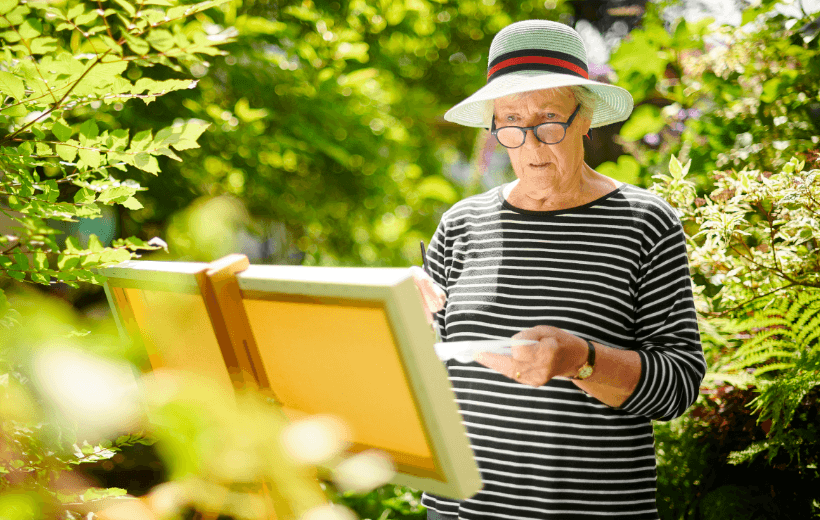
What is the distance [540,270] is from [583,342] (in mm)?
329

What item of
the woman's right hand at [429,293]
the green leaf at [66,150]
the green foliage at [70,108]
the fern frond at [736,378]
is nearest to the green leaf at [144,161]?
the green foliage at [70,108]

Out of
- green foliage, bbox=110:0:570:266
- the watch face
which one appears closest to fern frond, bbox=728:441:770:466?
the watch face

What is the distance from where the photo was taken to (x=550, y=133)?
1.51 m

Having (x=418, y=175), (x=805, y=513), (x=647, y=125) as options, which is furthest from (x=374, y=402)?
(x=418, y=175)

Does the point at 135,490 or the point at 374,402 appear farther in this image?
the point at 135,490

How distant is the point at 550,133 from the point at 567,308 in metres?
0.46

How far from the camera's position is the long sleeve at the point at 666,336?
1.31 m

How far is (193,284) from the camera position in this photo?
3.65 ft

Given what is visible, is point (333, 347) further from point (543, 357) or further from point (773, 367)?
point (773, 367)

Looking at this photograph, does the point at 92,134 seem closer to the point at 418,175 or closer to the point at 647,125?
the point at 647,125

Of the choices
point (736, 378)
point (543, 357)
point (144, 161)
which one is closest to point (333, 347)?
point (543, 357)

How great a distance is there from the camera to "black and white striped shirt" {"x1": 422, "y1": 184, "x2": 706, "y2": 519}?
1397mm

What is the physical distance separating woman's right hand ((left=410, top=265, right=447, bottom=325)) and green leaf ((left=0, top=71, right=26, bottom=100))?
0.97 meters

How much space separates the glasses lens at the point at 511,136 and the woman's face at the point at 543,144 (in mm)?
15
